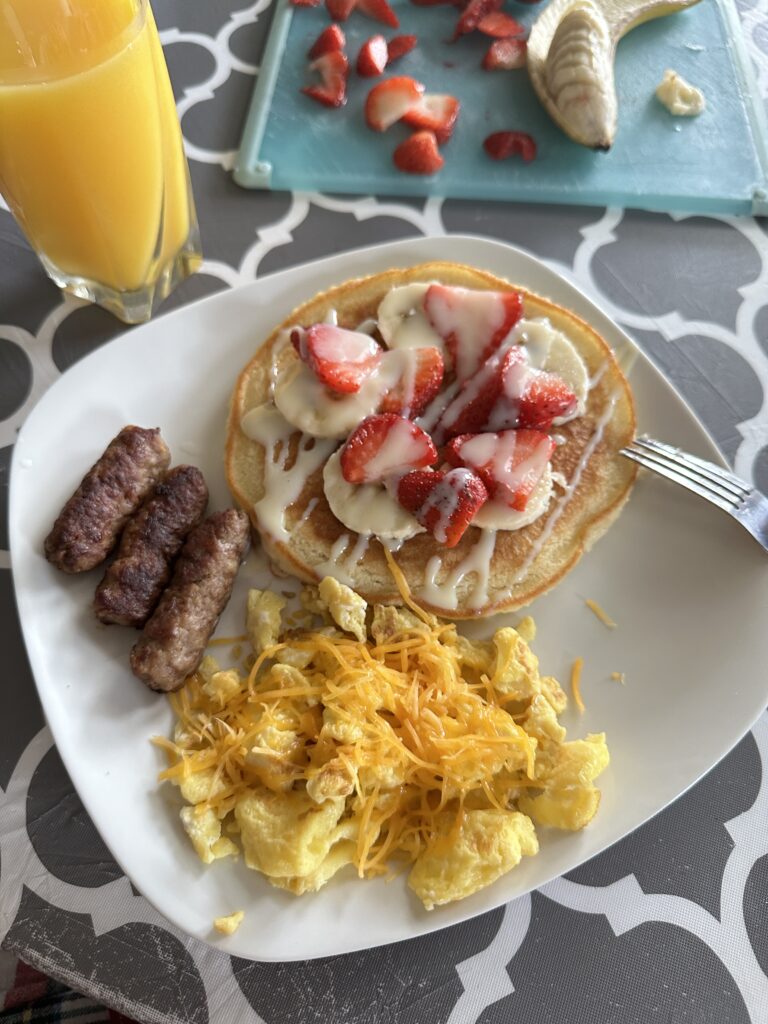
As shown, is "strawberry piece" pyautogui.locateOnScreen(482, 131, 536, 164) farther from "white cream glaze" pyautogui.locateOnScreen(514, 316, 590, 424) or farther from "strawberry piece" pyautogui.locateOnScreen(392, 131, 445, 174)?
"white cream glaze" pyautogui.locateOnScreen(514, 316, 590, 424)

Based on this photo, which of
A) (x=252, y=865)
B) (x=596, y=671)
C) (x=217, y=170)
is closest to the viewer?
(x=252, y=865)

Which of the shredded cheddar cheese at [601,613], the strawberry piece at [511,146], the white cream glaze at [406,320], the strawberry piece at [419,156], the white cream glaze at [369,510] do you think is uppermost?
the strawberry piece at [511,146]

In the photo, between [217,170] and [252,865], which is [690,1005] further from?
[217,170]

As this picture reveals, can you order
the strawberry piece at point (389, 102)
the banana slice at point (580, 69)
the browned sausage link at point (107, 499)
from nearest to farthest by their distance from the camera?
the browned sausage link at point (107, 499)
the banana slice at point (580, 69)
the strawberry piece at point (389, 102)

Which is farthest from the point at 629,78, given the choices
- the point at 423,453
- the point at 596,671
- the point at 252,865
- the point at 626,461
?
the point at 252,865

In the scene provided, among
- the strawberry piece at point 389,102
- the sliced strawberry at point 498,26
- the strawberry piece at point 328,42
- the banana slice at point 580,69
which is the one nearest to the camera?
the banana slice at point 580,69

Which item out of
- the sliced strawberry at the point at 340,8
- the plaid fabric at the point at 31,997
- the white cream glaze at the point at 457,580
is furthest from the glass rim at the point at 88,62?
the plaid fabric at the point at 31,997

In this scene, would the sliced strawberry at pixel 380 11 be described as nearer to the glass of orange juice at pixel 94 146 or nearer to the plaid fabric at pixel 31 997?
→ the glass of orange juice at pixel 94 146
